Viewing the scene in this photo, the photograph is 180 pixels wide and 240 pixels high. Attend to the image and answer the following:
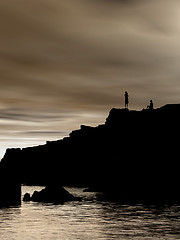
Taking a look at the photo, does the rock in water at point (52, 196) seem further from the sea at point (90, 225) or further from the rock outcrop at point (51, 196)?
the sea at point (90, 225)

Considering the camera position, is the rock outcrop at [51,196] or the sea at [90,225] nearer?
the sea at [90,225]

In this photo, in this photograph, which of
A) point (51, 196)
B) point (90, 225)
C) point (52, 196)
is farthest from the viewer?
point (52, 196)

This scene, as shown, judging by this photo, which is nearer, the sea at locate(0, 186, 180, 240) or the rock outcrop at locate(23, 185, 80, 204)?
the sea at locate(0, 186, 180, 240)

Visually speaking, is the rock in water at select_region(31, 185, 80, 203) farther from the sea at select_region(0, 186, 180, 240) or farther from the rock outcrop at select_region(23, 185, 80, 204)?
the sea at select_region(0, 186, 180, 240)

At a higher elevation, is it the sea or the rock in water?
the rock in water

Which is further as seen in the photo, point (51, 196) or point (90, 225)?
point (51, 196)

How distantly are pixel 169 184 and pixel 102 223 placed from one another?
4190 inches

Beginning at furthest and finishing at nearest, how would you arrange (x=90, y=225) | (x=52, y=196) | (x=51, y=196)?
(x=52, y=196)
(x=51, y=196)
(x=90, y=225)

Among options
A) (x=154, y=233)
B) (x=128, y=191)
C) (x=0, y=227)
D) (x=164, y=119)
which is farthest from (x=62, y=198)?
(x=164, y=119)

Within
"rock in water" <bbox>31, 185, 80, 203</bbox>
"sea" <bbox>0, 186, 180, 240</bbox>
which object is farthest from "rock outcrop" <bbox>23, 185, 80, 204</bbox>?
"sea" <bbox>0, 186, 180, 240</bbox>

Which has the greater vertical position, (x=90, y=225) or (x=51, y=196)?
(x=51, y=196)

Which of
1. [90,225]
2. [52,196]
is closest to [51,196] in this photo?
[52,196]

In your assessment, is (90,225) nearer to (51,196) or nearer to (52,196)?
(51,196)

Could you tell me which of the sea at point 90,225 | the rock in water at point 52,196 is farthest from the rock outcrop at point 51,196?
the sea at point 90,225
